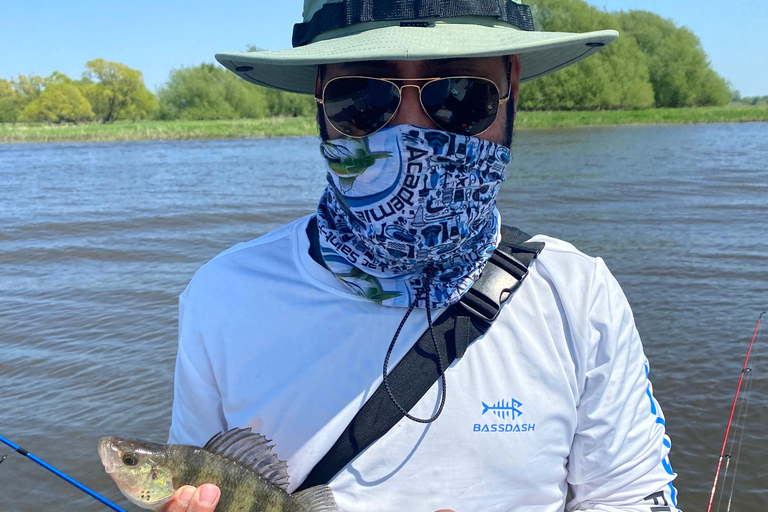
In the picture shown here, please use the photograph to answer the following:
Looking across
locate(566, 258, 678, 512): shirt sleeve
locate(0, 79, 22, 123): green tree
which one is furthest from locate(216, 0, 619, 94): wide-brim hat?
locate(0, 79, 22, 123): green tree

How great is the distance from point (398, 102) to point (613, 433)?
1.15 meters

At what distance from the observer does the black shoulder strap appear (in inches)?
68.6

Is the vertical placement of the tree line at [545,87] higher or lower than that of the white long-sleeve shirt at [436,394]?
higher

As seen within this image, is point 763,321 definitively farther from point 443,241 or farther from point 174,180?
point 174,180

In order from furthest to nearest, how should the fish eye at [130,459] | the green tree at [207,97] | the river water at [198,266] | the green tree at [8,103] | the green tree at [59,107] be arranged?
1. the green tree at [8,103]
2. the green tree at [59,107]
3. the green tree at [207,97]
4. the river water at [198,266]
5. the fish eye at [130,459]

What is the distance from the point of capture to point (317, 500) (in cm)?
169

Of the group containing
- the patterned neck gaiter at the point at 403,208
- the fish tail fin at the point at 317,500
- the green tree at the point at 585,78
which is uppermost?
the green tree at the point at 585,78

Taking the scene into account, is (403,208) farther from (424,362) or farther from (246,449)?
(246,449)

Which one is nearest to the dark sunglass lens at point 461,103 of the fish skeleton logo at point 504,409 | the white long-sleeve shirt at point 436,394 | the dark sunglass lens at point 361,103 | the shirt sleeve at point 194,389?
the dark sunglass lens at point 361,103

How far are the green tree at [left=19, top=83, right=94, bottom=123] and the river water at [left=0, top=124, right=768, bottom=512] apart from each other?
249ft

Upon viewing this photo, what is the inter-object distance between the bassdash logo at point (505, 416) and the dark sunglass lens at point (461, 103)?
2.65 ft

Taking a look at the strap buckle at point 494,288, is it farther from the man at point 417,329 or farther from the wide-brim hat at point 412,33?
the wide-brim hat at point 412,33

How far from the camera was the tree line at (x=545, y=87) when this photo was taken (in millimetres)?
63344

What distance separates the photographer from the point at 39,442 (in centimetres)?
592
